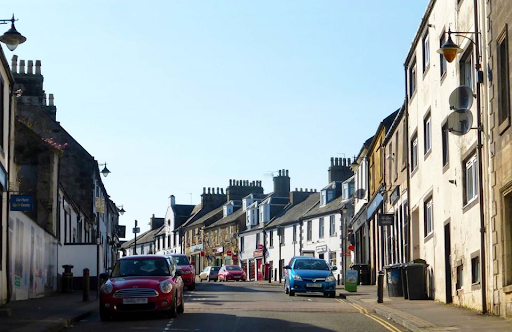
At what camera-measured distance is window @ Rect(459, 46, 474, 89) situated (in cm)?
2201

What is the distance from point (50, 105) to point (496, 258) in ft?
132

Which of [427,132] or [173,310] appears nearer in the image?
[173,310]

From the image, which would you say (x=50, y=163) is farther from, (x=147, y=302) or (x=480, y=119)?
(x=480, y=119)

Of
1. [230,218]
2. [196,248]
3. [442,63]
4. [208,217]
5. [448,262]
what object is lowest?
[448,262]

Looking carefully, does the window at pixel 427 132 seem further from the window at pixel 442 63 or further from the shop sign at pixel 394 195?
the shop sign at pixel 394 195

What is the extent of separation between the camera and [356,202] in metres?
55.8

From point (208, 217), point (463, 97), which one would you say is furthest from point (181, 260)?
point (208, 217)

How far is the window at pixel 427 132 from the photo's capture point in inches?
1132

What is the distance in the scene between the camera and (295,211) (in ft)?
261

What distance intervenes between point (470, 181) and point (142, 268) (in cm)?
857

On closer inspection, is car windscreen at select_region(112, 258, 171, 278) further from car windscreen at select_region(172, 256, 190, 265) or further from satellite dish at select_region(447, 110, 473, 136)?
car windscreen at select_region(172, 256, 190, 265)

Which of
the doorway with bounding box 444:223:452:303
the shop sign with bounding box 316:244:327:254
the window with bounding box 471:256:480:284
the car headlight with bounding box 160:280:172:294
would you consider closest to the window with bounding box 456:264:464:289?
the doorway with bounding box 444:223:452:303

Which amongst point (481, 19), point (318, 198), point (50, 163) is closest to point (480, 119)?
point (481, 19)

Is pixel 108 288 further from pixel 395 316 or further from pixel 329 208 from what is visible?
pixel 329 208
